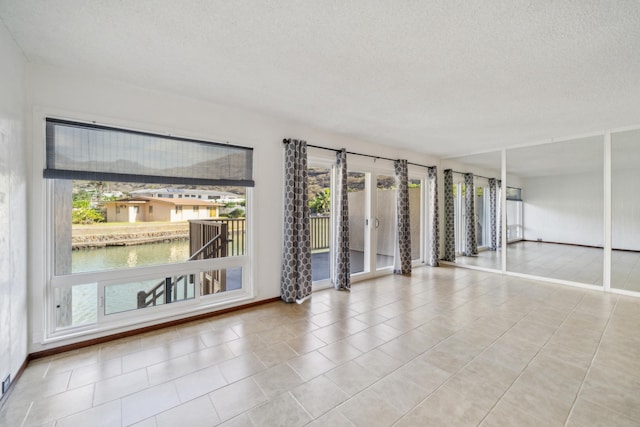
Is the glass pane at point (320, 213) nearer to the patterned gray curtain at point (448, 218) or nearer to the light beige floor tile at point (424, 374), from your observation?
the light beige floor tile at point (424, 374)

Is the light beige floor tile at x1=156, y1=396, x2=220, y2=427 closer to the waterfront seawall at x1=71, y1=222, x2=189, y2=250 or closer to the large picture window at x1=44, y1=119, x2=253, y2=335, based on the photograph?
the large picture window at x1=44, y1=119, x2=253, y2=335

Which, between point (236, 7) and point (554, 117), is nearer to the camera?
point (236, 7)

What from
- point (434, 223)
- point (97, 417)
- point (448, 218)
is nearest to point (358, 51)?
point (97, 417)

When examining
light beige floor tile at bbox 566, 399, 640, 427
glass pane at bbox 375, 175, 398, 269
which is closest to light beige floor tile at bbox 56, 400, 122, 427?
light beige floor tile at bbox 566, 399, 640, 427

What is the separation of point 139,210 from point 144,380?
1.62 meters

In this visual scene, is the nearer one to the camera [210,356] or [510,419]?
[510,419]

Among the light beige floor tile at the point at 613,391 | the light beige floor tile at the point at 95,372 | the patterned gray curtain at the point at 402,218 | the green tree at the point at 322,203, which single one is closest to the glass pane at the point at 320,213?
the green tree at the point at 322,203

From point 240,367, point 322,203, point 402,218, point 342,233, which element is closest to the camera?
point 240,367

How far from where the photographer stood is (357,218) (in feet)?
16.9

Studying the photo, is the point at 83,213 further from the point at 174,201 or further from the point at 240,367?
the point at 240,367

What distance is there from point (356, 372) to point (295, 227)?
6.34 ft

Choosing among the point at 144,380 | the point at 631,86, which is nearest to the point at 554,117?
the point at 631,86

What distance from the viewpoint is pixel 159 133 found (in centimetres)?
280

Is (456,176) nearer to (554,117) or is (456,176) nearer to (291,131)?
(554,117)
